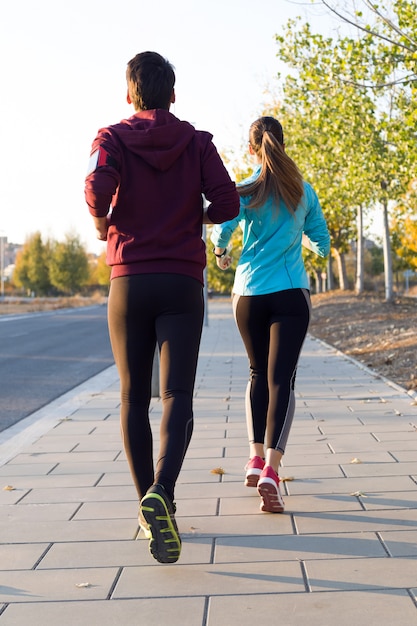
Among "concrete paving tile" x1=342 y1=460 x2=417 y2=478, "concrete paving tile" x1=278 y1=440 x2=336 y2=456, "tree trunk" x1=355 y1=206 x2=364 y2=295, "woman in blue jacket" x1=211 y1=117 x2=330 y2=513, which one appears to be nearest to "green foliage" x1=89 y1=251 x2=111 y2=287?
"tree trunk" x1=355 y1=206 x2=364 y2=295

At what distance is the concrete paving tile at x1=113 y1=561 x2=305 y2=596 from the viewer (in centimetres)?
318

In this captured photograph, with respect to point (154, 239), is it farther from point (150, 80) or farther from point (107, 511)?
point (107, 511)

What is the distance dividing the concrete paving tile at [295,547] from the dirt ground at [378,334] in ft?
18.3

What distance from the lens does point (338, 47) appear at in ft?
55.1

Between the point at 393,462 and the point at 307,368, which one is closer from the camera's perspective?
the point at 393,462

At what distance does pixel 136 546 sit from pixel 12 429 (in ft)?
13.3

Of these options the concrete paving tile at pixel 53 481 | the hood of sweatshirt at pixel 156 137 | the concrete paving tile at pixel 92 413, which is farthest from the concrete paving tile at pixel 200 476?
the concrete paving tile at pixel 92 413

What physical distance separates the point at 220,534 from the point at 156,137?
5.71ft

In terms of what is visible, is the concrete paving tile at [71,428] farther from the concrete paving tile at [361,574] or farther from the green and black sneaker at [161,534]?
the concrete paving tile at [361,574]

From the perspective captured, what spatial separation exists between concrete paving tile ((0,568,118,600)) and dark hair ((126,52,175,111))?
193cm

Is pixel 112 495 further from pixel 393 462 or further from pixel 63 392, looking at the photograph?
pixel 63 392

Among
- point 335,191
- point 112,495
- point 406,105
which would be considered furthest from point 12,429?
point 335,191

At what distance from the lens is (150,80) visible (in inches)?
148

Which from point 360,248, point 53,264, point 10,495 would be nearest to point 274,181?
point 10,495
